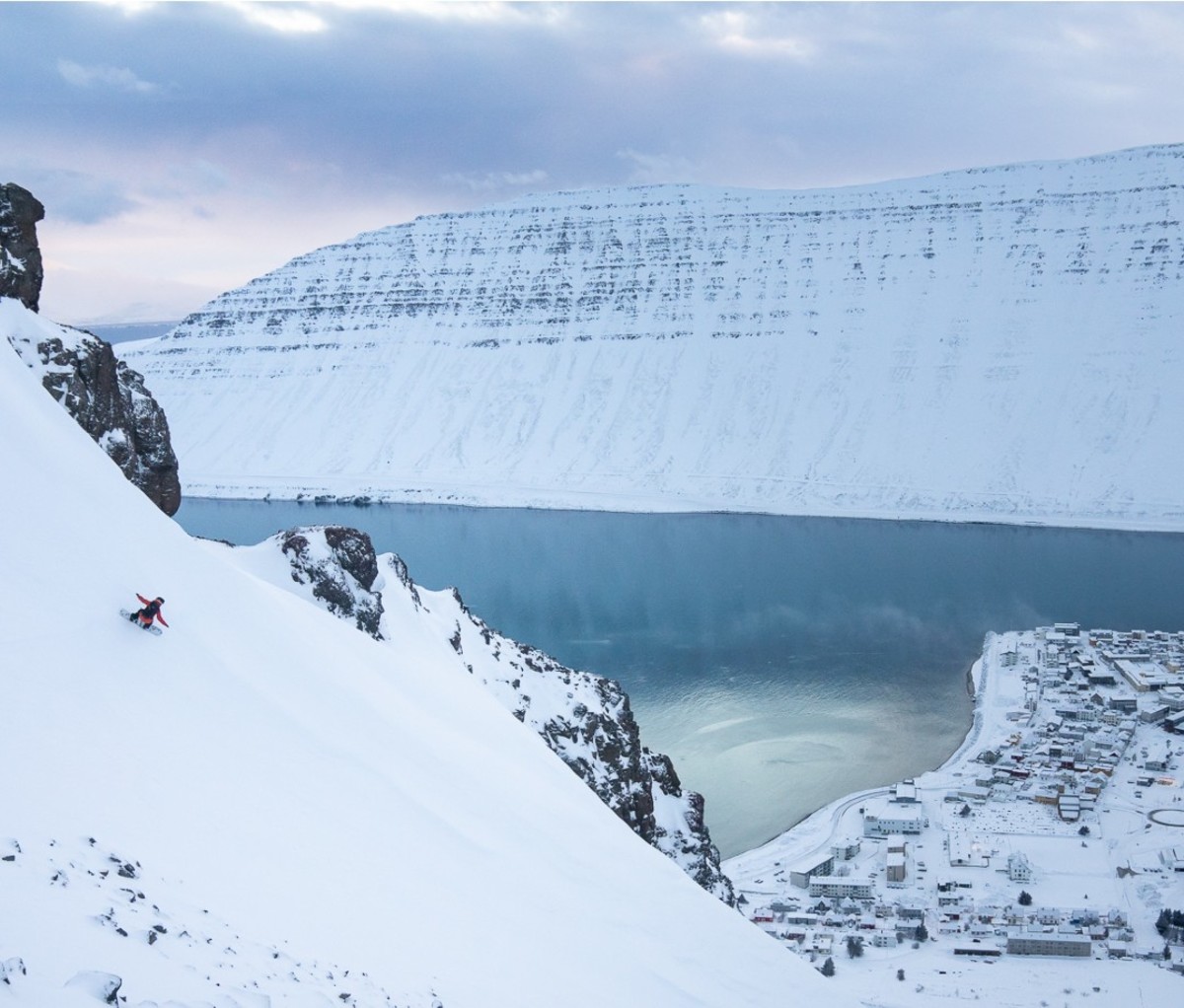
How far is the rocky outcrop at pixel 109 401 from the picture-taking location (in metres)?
13.9

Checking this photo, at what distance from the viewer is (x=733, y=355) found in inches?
4045

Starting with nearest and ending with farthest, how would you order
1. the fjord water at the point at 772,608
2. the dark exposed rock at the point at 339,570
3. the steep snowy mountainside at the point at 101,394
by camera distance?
the steep snowy mountainside at the point at 101,394, the dark exposed rock at the point at 339,570, the fjord water at the point at 772,608

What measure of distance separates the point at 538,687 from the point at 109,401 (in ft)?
36.3

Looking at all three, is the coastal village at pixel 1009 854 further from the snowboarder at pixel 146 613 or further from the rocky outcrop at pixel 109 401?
the snowboarder at pixel 146 613

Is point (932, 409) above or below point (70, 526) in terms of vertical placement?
above

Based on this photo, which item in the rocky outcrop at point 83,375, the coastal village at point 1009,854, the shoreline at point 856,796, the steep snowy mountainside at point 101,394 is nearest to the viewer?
the steep snowy mountainside at point 101,394

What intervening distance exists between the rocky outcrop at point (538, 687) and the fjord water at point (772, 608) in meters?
7.02

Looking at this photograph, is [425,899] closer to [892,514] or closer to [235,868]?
[235,868]

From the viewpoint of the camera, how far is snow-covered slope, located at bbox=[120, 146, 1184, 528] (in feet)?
278

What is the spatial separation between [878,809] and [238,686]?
23.4 metres

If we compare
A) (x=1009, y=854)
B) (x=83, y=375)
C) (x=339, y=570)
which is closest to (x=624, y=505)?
(x=1009, y=854)

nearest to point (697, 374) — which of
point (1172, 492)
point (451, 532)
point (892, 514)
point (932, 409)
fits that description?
point (932, 409)

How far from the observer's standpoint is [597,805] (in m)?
16.7

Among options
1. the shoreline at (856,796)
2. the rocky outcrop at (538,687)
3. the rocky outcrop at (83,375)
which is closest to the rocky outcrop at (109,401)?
the rocky outcrop at (83,375)
